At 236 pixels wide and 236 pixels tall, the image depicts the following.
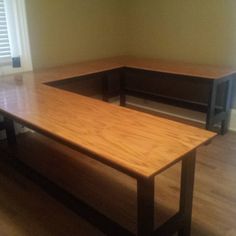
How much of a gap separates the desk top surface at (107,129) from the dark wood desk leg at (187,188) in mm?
137

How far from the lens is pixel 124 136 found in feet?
4.75

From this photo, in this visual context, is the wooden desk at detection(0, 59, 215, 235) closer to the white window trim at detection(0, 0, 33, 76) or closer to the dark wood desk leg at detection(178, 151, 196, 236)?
the dark wood desk leg at detection(178, 151, 196, 236)

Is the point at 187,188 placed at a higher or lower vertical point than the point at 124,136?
lower

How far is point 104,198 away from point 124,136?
0.87 metres

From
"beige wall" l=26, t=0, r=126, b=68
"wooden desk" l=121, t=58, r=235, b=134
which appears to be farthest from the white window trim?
"wooden desk" l=121, t=58, r=235, b=134

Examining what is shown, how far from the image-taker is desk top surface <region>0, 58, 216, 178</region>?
1.23 metres

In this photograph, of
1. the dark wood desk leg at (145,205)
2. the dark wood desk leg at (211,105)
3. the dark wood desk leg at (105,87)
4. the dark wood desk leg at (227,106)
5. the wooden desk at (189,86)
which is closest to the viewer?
the dark wood desk leg at (145,205)

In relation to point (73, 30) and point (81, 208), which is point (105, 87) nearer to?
point (73, 30)

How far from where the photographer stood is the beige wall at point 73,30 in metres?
3.12

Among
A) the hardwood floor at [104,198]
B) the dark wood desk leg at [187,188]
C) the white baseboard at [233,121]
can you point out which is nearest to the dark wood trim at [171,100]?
the white baseboard at [233,121]

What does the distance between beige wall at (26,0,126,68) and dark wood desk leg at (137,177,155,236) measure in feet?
7.78

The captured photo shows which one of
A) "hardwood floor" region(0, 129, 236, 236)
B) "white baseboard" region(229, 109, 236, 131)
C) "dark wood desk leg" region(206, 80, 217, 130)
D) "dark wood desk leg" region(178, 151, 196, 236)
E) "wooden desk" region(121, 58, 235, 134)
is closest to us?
"dark wood desk leg" region(178, 151, 196, 236)

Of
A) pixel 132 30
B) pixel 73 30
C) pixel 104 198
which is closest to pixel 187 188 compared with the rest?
pixel 104 198

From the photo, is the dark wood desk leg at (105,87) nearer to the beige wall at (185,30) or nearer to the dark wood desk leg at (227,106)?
the beige wall at (185,30)
